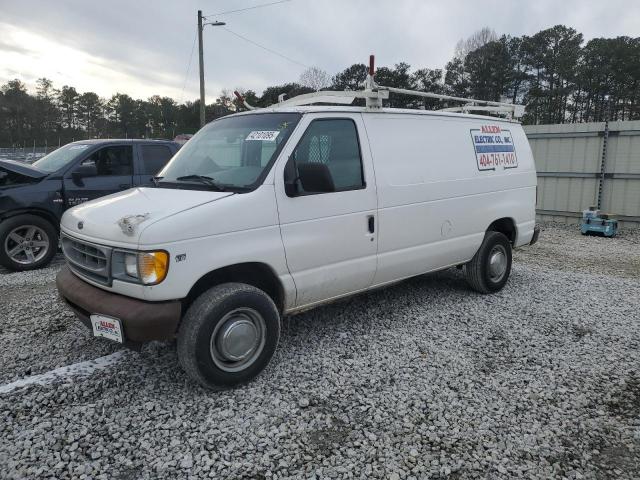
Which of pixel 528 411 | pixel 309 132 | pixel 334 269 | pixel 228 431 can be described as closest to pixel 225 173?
pixel 309 132

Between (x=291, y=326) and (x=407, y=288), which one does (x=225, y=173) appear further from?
(x=407, y=288)

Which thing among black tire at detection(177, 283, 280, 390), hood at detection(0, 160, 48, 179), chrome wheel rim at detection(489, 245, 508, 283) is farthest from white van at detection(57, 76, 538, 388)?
hood at detection(0, 160, 48, 179)

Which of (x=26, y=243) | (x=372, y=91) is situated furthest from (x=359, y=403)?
(x=26, y=243)

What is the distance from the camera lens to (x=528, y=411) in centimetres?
305

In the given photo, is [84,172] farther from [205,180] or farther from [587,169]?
[587,169]

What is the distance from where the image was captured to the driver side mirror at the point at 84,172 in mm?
6907

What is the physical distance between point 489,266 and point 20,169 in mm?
6775

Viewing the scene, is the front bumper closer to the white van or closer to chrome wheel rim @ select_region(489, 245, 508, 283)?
the white van

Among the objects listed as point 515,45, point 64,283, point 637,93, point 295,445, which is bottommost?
point 295,445

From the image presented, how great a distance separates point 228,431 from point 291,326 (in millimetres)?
1723

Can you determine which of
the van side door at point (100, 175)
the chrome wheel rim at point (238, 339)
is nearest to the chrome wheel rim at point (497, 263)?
the chrome wheel rim at point (238, 339)

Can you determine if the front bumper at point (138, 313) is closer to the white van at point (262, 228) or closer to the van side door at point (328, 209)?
the white van at point (262, 228)

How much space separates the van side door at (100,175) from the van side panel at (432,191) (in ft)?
16.1

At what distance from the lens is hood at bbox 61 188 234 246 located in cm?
293
